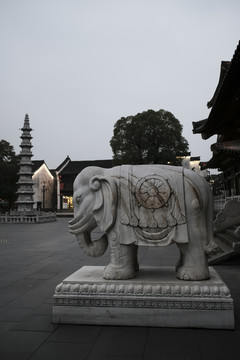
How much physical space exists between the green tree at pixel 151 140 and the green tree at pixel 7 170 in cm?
1403

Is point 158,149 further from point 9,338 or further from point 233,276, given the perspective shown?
point 9,338

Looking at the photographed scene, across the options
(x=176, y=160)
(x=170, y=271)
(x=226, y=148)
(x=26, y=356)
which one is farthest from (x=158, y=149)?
(x=26, y=356)

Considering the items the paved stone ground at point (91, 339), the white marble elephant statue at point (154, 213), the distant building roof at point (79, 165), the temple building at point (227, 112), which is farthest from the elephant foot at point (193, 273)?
the distant building roof at point (79, 165)

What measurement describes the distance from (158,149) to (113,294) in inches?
894

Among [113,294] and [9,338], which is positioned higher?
[113,294]

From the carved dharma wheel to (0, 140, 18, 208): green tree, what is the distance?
32.6 m

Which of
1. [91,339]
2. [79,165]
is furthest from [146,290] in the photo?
[79,165]

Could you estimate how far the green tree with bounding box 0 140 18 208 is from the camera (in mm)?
33781

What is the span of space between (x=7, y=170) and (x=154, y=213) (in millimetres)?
32963

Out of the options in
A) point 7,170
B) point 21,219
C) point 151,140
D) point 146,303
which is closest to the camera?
point 146,303

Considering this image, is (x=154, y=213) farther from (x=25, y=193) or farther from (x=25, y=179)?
(x=25, y=179)

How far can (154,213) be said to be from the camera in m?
3.60

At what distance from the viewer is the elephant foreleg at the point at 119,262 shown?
3635mm

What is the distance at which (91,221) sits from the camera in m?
3.86
